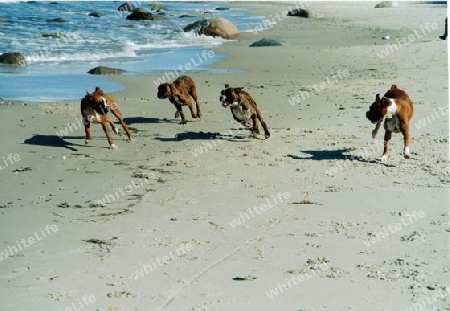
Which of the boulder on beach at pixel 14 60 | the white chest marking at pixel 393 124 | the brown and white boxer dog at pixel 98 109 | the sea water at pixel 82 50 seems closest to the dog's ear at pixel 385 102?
the white chest marking at pixel 393 124

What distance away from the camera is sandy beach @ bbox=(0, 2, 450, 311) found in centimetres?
555

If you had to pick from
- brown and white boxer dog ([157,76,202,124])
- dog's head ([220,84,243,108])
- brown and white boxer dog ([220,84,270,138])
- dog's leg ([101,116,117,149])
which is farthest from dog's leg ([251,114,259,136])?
dog's leg ([101,116,117,149])

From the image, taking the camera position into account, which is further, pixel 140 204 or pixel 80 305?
pixel 140 204

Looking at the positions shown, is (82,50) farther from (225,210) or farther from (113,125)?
(225,210)

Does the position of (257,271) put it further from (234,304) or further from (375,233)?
(375,233)

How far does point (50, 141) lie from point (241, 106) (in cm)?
354

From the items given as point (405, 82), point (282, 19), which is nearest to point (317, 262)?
point (405, 82)

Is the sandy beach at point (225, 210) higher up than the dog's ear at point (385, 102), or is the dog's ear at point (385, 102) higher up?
the dog's ear at point (385, 102)

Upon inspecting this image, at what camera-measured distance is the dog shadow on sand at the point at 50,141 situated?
1114 cm

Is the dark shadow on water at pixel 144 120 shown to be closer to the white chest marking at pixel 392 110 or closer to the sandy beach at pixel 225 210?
the sandy beach at pixel 225 210

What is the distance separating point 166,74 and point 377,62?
7.22 m

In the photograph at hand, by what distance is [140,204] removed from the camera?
802cm

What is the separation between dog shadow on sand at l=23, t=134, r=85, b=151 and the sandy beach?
1.4 inches

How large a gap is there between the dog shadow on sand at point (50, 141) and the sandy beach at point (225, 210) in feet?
0.12
